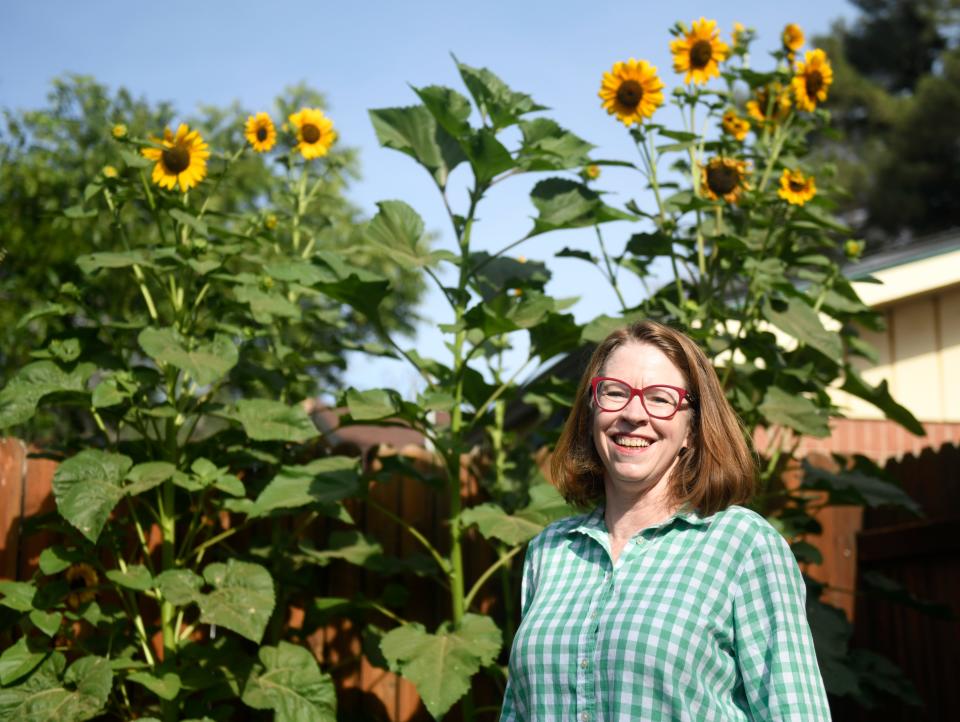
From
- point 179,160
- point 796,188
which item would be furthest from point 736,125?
point 179,160

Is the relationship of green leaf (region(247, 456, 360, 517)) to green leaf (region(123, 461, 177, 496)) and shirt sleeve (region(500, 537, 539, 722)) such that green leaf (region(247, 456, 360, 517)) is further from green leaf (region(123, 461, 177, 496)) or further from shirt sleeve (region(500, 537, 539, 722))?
shirt sleeve (region(500, 537, 539, 722))

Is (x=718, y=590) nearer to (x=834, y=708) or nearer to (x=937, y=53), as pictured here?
(x=834, y=708)

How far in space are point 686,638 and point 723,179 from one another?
254cm

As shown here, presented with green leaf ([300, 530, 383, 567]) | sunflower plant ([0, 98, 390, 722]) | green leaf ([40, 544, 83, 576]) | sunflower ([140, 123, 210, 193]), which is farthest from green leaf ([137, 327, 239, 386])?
green leaf ([300, 530, 383, 567])

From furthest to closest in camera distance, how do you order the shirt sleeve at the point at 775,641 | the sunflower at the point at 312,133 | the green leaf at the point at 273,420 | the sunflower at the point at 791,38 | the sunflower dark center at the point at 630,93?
1. the sunflower at the point at 312,133
2. the sunflower at the point at 791,38
3. the sunflower dark center at the point at 630,93
4. the green leaf at the point at 273,420
5. the shirt sleeve at the point at 775,641

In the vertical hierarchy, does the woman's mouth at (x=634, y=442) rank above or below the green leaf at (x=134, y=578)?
above

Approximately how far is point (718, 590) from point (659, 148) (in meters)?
2.39

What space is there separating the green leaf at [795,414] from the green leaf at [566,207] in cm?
76

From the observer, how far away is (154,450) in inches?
161

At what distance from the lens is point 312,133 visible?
177 inches

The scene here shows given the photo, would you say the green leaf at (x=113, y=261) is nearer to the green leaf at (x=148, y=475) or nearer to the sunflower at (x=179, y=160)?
the sunflower at (x=179, y=160)

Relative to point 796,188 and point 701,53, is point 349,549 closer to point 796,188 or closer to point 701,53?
point 796,188

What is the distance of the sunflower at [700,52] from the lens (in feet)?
14.0

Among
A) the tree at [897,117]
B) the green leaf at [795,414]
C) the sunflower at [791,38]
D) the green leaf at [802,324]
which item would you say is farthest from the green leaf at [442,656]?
the tree at [897,117]
